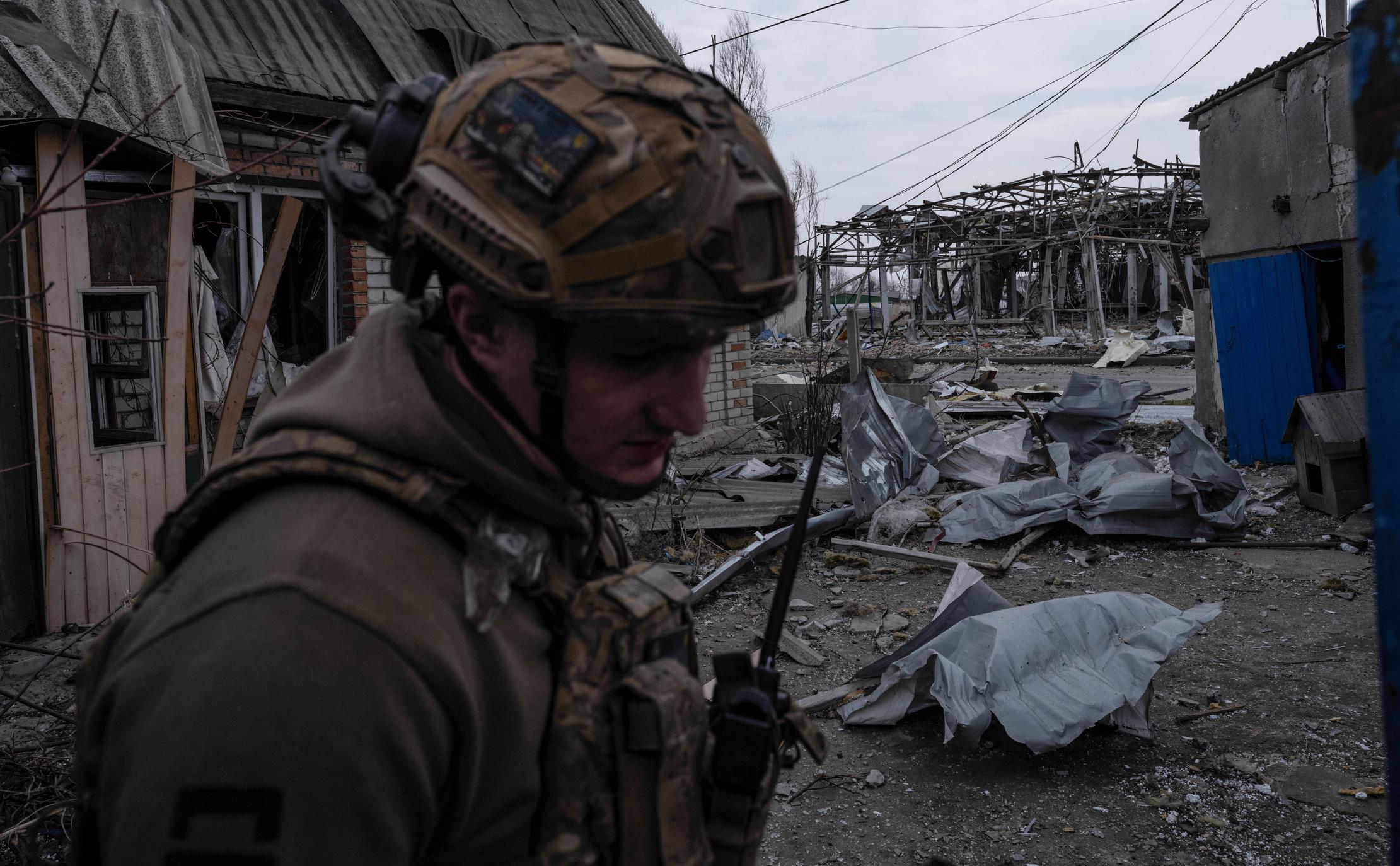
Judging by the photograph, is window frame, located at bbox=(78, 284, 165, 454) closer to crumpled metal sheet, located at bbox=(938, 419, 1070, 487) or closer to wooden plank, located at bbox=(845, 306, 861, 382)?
crumpled metal sheet, located at bbox=(938, 419, 1070, 487)

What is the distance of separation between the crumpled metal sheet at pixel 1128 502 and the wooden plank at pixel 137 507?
5139mm

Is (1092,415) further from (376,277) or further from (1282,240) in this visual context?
(376,277)

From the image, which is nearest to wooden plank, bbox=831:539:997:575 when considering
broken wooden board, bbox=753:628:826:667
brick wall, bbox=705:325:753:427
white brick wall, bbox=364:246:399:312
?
broken wooden board, bbox=753:628:826:667

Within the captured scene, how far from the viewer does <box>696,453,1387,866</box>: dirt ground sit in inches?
130

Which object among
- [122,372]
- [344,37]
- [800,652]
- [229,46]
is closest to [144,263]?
[122,372]

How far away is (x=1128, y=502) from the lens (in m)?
6.88

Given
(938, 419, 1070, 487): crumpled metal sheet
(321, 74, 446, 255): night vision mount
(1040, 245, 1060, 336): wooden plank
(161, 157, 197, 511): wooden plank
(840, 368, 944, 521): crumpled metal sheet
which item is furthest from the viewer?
(1040, 245, 1060, 336): wooden plank

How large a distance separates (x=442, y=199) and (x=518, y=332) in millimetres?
171

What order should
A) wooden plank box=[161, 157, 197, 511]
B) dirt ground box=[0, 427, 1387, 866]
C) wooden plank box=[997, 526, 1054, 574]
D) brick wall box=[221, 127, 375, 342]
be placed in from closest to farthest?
1. dirt ground box=[0, 427, 1387, 866]
2. wooden plank box=[161, 157, 197, 511]
3. brick wall box=[221, 127, 375, 342]
4. wooden plank box=[997, 526, 1054, 574]

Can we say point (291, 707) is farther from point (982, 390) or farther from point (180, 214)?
point (982, 390)

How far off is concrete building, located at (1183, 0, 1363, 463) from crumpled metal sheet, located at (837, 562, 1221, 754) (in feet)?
19.7

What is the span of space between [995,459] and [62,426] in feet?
21.9

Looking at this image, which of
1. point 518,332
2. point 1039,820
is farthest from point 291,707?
point 1039,820

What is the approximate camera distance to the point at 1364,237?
34.2 inches
